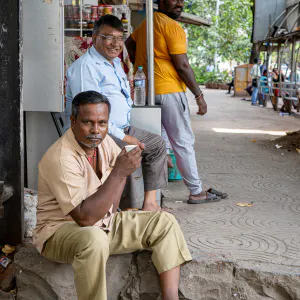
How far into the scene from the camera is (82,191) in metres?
2.73

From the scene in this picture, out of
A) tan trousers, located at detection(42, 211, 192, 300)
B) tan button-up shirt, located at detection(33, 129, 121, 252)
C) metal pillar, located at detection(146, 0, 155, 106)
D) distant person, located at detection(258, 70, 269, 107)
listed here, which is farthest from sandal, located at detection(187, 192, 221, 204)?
distant person, located at detection(258, 70, 269, 107)

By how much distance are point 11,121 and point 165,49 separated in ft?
5.38

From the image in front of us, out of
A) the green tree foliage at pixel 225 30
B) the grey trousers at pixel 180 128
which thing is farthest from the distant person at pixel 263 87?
the grey trousers at pixel 180 128

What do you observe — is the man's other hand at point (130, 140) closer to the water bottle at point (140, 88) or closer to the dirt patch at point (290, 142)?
the water bottle at point (140, 88)

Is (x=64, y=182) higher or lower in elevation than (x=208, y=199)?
higher

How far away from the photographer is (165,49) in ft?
14.6

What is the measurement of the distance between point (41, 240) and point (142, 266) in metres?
0.69

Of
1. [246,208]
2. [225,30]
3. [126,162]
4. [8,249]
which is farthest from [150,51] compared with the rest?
[225,30]

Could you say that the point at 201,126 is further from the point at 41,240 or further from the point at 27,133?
the point at 41,240

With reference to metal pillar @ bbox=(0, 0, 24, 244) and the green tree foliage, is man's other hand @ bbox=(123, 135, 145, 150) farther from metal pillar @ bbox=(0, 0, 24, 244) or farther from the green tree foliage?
the green tree foliage

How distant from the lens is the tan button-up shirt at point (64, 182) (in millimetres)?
2705

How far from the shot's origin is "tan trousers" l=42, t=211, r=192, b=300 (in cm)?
265

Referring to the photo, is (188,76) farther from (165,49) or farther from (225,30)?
(225,30)

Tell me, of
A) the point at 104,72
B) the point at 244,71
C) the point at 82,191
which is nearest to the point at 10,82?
the point at 104,72
